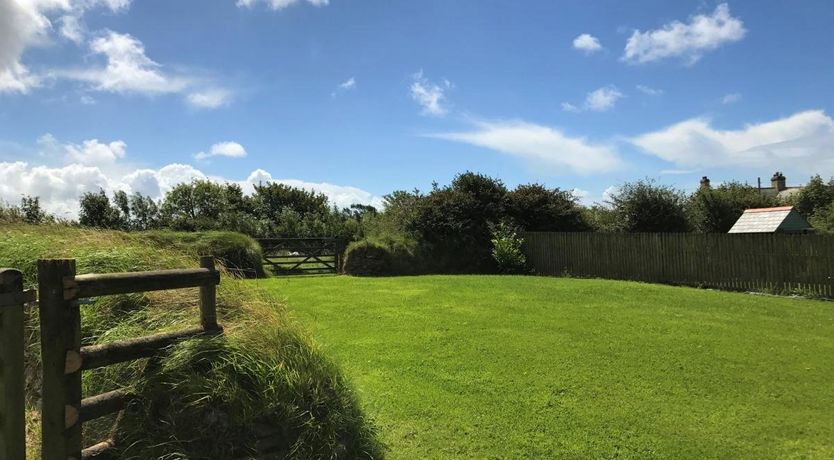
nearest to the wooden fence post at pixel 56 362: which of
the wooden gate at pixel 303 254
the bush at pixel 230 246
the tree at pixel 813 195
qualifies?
the bush at pixel 230 246

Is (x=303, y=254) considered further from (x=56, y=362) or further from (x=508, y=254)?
(x=56, y=362)

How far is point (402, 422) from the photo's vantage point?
481 cm

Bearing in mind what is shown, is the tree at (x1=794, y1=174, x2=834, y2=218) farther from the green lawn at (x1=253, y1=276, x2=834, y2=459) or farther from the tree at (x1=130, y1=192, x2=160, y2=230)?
the tree at (x1=130, y1=192, x2=160, y2=230)

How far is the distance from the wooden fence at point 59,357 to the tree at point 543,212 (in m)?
20.9

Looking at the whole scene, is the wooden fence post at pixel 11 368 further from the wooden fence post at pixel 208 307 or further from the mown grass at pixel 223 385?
the wooden fence post at pixel 208 307

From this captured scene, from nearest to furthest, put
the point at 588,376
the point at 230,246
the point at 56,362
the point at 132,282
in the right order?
the point at 56,362
the point at 132,282
the point at 588,376
the point at 230,246

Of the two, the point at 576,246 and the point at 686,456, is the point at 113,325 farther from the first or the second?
the point at 576,246

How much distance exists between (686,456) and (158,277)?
4.12 meters

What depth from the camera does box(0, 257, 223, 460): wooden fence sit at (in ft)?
8.81

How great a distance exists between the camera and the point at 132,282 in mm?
3205

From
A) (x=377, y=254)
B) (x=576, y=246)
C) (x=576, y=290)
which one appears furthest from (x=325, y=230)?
(x=576, y=290)

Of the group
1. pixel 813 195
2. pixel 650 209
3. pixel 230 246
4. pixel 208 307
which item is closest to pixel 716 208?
pixel 650 209

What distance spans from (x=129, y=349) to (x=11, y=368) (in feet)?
2.00

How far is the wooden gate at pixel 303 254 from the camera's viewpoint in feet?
74.5
